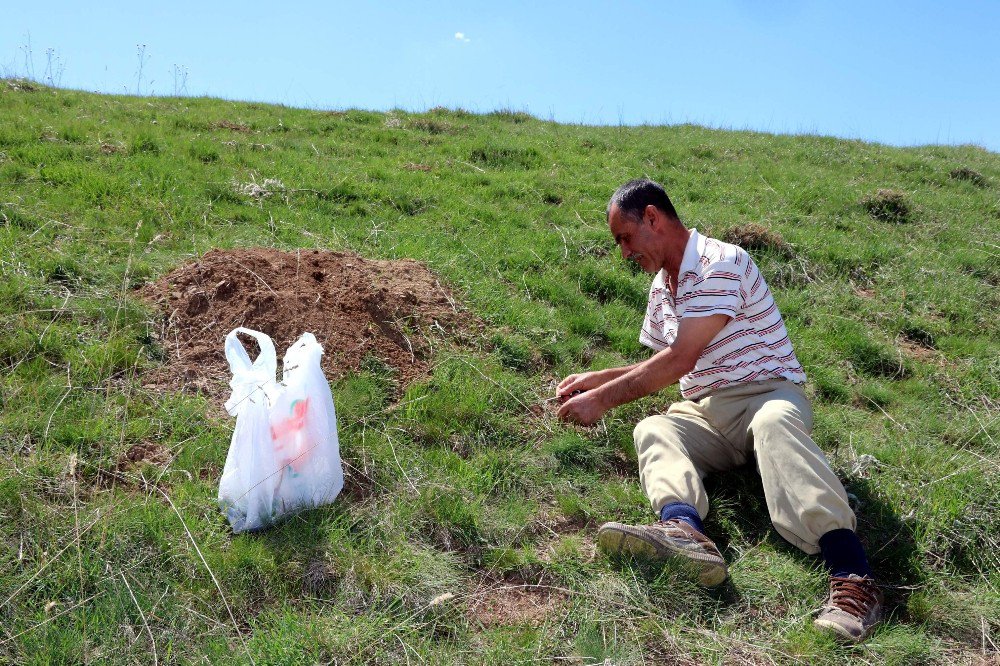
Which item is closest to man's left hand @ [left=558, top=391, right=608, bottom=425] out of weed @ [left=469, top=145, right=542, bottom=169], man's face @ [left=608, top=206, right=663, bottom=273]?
man's face @ [left=608, top=206, right=663, bottom=273]

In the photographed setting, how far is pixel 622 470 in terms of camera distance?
369 centimetres

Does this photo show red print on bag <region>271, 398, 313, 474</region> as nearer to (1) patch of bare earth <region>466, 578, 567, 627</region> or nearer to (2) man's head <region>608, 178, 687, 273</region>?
(1) patch of bare earth <region>466, 578, 567, 627</region>

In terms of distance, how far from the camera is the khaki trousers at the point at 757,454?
291 cm

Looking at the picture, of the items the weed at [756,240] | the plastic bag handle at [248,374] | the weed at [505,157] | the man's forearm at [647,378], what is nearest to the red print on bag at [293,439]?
the plastic bag handle at [248,374]

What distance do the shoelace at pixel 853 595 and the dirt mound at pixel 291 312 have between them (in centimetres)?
229

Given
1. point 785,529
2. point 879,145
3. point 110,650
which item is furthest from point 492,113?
point 110,650

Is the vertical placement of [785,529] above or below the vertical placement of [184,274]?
below

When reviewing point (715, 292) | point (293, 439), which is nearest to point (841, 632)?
point (715, 292)

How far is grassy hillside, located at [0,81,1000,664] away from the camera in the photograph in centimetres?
250

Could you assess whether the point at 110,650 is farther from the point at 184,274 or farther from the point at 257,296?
the point at 184,274

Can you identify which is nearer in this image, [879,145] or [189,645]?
[189,645]

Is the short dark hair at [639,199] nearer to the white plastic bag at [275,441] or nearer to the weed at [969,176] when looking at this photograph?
the white plastic bag at [275,441]

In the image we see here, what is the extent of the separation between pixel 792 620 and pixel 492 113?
34.0ft

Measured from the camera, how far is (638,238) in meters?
3.41
